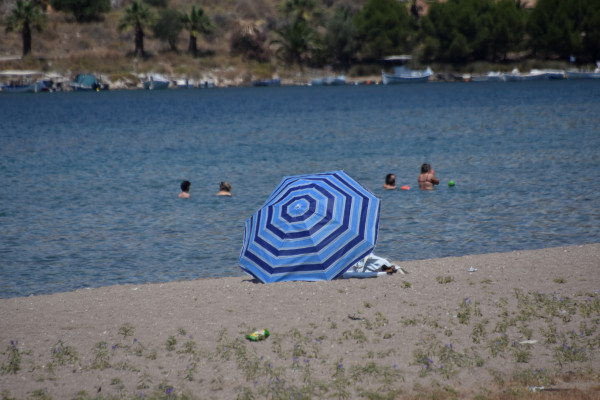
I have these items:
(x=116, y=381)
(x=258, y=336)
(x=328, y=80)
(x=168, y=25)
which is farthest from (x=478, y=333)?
(x=328, y=80)

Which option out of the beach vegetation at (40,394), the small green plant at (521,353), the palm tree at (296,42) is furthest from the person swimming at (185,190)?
the palm tree at (296,42)

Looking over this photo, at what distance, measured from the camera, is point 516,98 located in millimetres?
69375

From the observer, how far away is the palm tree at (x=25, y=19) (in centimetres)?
9750

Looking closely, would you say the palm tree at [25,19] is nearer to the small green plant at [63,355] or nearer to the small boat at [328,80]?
the small boat at [328,80]

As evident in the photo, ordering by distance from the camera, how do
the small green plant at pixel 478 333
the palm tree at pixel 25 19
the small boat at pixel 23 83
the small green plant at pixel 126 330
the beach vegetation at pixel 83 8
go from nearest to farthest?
the small green plant at pixel 478 333 < the small green plant at pixel 126 330 < the palm tree at pixel 25 19 < the small boat at pixel 23 83 < the beach vegetation at pixel 83 8

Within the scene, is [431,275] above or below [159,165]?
→ above

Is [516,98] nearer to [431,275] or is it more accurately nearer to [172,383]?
[431,275]

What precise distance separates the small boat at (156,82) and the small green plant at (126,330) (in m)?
102

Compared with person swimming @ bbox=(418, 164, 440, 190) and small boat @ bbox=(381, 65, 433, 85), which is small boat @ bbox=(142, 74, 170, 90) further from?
person swimming @ bbox=(418, 164, 440, 190)

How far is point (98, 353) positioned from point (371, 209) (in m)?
4.25

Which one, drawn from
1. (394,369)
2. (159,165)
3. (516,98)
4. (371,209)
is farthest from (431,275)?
(516,98)

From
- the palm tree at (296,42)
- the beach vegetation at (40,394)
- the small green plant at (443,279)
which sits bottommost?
the beach vegetation at (40,394)

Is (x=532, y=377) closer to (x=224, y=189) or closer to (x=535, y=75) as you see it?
(x=224, y=189)

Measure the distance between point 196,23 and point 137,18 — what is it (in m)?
8.74
